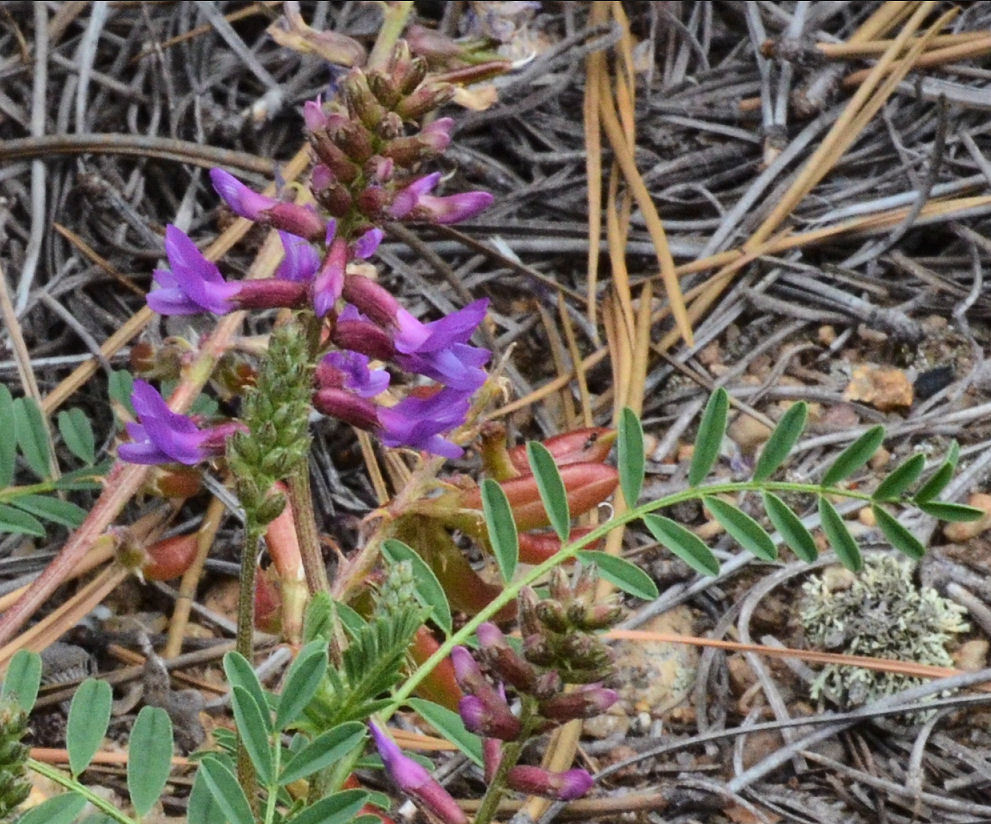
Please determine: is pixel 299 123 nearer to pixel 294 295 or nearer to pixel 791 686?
pixel 294 295

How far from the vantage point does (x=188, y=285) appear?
1.43 m

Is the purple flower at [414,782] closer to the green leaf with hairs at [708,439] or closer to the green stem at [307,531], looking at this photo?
the green stem at [307,531]

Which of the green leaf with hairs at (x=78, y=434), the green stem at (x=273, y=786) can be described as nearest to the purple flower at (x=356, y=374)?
the green stem at (x=273, y=786)

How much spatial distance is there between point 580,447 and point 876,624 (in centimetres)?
56

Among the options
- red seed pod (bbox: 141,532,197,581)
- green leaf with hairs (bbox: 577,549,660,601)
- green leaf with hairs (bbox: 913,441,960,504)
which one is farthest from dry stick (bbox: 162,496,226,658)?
green leaf with hairs (bbox: 913,441,960,504)

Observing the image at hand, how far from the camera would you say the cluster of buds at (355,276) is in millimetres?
1370

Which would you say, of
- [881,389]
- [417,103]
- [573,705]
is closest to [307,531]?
[573,705]

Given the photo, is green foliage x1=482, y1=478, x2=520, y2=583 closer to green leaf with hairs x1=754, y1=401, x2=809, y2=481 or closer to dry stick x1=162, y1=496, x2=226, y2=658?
green leaf with hairs x1=754, y1=401, x2=809, y2=481

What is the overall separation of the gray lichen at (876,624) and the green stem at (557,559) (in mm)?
461

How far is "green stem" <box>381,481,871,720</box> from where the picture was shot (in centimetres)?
139

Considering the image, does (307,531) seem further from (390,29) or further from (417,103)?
(390,29)

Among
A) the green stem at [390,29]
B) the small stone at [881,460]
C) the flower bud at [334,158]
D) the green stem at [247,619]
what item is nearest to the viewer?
the green stem at [247,619]

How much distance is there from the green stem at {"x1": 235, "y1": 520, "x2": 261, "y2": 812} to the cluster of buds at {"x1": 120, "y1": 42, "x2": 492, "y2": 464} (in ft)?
0.71

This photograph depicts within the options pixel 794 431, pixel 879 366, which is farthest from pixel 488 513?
pixel 879 366
